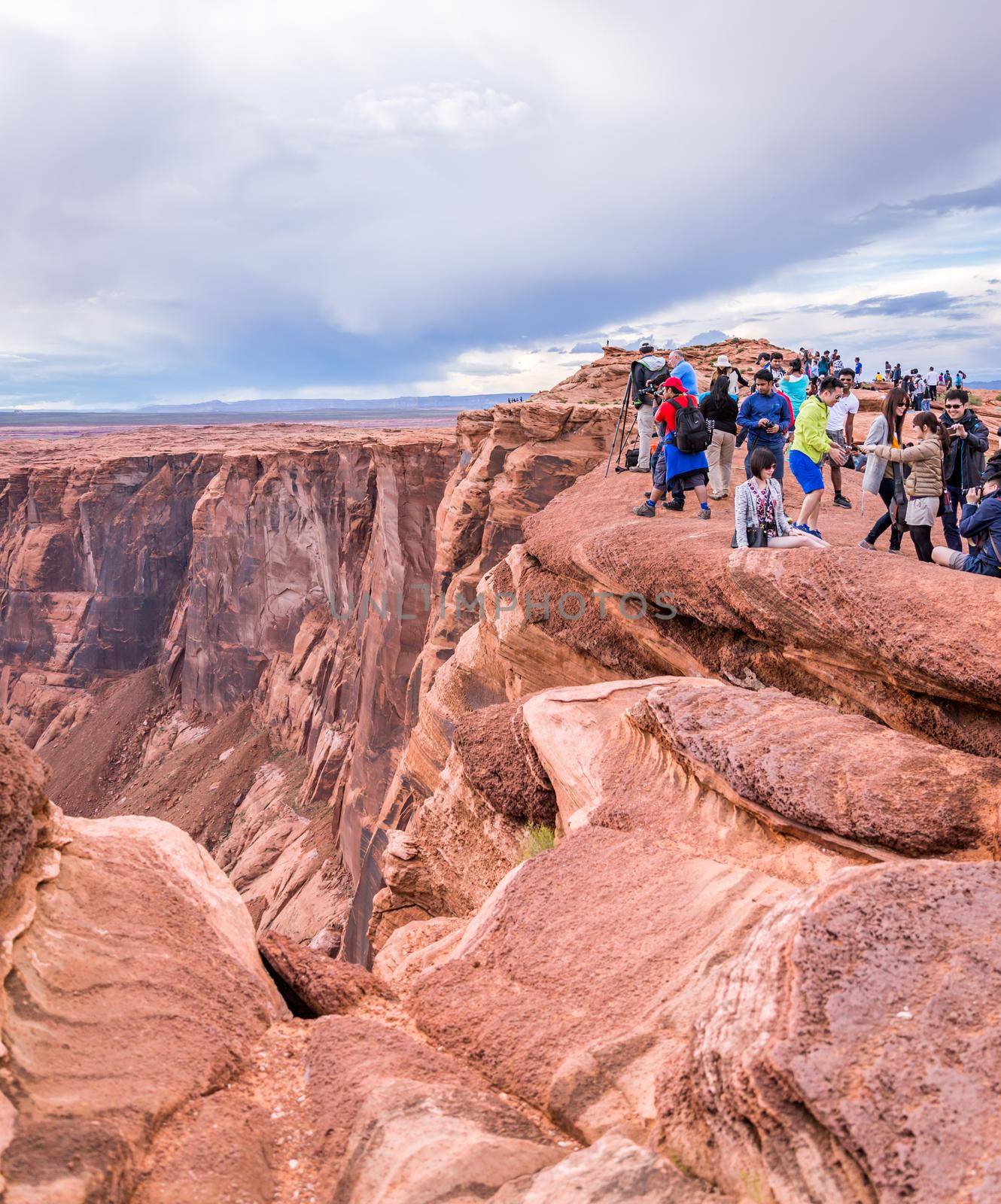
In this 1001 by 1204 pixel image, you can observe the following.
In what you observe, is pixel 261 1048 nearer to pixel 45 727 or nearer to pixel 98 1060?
pixel 98 1060

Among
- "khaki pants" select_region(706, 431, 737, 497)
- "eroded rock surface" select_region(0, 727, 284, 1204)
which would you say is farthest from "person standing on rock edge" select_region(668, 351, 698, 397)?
"eroded rock surface" select_region(0, 727, 284, 1204)

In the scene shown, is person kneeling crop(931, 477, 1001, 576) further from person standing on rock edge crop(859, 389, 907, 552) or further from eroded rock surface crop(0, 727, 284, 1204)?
eroded rock surface crop(0, 727, 284, 1204)

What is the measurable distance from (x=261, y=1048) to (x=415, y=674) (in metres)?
23.8

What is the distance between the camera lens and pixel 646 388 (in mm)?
13562

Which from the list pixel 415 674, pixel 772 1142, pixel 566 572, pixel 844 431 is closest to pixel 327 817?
pixel 415 674

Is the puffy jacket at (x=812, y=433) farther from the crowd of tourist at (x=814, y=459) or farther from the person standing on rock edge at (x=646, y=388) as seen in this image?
the person standing on rock edge at (x=646, y=388)

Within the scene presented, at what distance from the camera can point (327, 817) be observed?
3775cm

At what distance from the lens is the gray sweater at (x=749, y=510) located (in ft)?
29.8

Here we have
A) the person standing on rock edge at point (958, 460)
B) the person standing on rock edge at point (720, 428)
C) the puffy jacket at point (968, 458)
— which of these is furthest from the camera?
the person standing on rock edge at point (720, 428)

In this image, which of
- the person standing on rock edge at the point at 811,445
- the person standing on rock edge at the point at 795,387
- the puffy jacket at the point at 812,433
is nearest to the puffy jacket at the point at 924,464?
the person standing on rock edge at the point at 811,445

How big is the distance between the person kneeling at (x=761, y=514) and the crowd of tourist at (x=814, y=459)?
1 centimetres

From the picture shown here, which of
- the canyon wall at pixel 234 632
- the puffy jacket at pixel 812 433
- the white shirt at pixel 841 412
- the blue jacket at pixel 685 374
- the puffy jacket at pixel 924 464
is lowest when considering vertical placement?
the canyon wall at pixel 234 632

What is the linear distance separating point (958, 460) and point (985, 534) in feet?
9.34

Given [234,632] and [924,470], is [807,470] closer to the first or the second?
[924,470]
